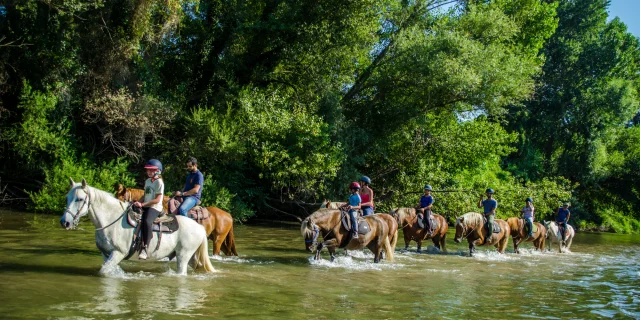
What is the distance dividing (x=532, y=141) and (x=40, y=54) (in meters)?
40.1

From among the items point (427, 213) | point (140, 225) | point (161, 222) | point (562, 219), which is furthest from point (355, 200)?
point (562, 219)

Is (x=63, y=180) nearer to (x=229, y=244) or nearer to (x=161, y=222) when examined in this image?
(x=229, y=244)

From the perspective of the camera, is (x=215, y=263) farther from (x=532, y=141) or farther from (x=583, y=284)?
(x=532, y=141)

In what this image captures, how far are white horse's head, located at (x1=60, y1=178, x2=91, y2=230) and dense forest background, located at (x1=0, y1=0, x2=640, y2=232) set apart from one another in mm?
14196

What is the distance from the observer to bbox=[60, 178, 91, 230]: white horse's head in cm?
971

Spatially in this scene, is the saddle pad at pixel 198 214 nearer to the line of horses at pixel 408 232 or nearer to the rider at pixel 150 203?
the line of horses at pixel 408 232

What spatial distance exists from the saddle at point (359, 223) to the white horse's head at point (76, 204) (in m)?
6.51

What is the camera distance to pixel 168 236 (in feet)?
35.2

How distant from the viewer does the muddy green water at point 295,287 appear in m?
8.39

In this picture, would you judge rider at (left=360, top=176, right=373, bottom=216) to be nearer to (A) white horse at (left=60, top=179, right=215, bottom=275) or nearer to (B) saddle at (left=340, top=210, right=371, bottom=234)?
(B) saddle at (left=340, top=210, right=371, bottom=234)

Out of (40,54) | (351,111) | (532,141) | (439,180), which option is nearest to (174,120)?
(40,54)

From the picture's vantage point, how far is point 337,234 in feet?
47.4

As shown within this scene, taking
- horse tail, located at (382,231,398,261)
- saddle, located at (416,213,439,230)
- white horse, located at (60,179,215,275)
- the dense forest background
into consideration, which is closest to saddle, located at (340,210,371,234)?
horse tail, located at (382,231,398,261)

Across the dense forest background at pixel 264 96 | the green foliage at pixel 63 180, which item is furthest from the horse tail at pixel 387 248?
the green foliage at pixel 63 180
